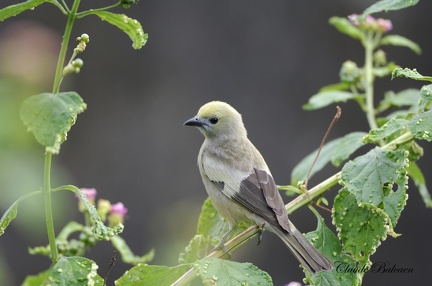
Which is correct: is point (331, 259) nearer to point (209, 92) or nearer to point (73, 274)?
point (73, 274)

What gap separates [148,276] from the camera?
204cm

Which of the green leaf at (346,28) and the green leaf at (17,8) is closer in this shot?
the green leaf at (17,8)

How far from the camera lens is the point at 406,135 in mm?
2305

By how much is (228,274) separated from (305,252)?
1.83 feet

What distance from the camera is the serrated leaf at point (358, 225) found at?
2.10m

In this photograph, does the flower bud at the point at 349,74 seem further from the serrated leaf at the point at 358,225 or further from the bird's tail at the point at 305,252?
the serrated leaf at the point at 358,225

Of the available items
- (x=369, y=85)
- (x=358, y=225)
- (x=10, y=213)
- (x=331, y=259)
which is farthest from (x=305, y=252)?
(x=369, y=85)

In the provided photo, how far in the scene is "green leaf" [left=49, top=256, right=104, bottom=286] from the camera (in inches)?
67.9

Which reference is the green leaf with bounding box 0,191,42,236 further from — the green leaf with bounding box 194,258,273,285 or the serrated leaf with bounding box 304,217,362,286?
the serrated leaf with bounding box 304,217,362,286

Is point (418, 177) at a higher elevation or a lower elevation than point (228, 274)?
lower

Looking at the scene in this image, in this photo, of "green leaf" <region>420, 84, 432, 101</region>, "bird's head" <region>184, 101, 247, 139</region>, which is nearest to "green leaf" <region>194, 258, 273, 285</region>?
"green leaf" <region>420, 84, 432, 101</region>

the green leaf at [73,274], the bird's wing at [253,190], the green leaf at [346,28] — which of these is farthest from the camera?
the green leaf at [346,28]

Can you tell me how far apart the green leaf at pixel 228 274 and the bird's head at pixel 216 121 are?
1.60 meters

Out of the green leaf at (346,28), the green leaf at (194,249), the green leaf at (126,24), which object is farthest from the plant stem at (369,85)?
the green leaf at (126,24)
